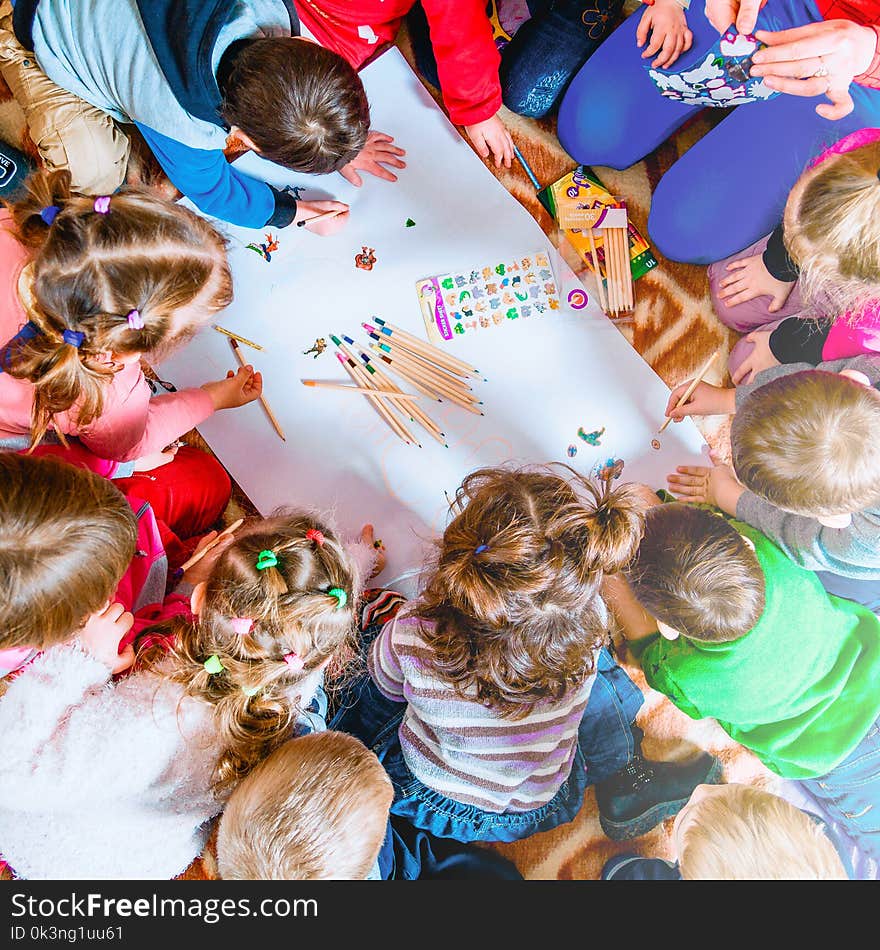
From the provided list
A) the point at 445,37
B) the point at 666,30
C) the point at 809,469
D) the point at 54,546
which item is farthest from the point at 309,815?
the point at 666,30

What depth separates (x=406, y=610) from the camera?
1.01m

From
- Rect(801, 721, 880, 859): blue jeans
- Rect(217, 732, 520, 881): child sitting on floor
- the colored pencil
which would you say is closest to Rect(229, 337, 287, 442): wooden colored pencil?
the colored pencil

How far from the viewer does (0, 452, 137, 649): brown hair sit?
769 mm

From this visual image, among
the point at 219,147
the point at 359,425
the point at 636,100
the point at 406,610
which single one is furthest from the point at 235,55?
the point at 406,610

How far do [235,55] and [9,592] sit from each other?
663 millimetres

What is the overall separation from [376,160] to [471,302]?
26cm

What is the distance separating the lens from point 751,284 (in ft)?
3.75

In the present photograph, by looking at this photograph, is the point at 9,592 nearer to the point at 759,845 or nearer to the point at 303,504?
the point at 303,504

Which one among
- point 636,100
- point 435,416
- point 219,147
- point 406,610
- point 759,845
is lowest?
point 759,845

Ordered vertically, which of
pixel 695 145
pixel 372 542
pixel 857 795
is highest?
pixel 695 145

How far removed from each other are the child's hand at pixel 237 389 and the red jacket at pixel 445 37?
0.51 metres

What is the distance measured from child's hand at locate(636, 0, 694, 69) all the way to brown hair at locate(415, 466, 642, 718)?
667mm

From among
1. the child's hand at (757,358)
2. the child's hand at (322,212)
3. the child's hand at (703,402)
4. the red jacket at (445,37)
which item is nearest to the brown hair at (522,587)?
the child's hand at (703,402)

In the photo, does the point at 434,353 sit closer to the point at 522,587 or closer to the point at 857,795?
the point at 522,587
